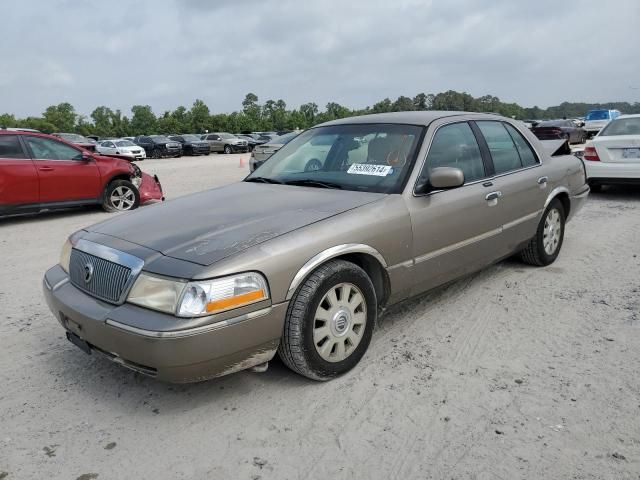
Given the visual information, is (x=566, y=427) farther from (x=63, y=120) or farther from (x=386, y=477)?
(x=63, y=120)

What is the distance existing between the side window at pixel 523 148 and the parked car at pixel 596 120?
30.2 meters

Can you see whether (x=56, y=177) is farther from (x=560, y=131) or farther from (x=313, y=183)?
(x=560, y=131)

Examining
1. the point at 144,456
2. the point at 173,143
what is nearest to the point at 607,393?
the point at 144,456

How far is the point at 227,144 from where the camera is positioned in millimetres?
37500

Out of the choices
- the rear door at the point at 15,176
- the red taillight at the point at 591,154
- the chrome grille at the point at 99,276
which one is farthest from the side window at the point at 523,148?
the rear door at the point at 15,176

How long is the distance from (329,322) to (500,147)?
252cm

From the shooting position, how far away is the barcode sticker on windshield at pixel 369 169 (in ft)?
12.0

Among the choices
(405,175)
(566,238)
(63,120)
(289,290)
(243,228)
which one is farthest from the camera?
(63,120)

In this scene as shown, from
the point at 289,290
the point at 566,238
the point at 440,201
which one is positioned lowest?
the point at 566,238

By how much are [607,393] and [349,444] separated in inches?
59.6

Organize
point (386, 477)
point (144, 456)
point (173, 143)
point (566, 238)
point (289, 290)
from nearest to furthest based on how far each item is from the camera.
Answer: point (386, 477)
point (144, 456)
point (289, 290)
point (566, 238)
point (173, 143)

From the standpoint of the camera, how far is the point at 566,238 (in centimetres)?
647

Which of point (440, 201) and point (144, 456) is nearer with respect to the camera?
point (144, 456)

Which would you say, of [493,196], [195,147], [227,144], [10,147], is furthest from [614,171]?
[227,144]
